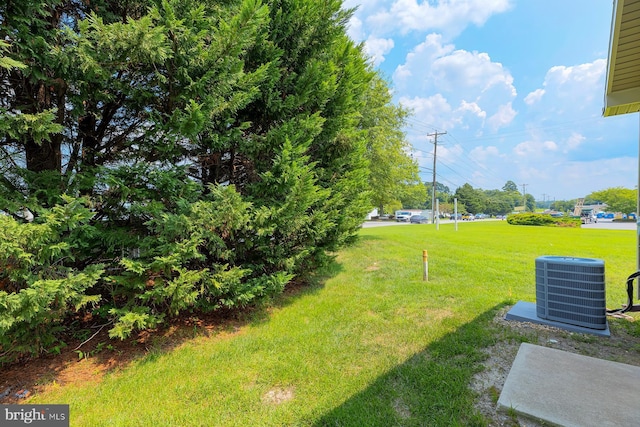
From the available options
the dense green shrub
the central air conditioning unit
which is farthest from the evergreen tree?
the dense green shrub

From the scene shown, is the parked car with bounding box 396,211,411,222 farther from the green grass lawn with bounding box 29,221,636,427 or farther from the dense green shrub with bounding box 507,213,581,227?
the green grass lawn with bounding box 29,221,636,427

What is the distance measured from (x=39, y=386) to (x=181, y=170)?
2577mm

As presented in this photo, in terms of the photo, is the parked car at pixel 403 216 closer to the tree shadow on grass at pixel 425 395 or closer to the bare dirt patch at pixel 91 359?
the tree shadow on grass at pixel 425 395

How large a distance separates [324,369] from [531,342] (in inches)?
102

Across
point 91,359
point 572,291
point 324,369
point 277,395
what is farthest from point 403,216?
point 91,359

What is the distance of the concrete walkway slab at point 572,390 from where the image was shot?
195cm

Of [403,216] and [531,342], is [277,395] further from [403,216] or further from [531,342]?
[403,216]

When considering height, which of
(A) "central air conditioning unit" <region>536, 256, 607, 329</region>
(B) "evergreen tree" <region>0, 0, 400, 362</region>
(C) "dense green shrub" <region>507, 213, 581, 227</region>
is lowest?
(C) "dense green shrub" <region>507, 213, 581, 227</region>

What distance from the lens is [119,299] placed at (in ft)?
11.3

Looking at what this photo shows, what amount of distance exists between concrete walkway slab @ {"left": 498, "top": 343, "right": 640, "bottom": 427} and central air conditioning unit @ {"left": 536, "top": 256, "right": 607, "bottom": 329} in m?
1.05

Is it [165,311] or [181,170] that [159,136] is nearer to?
[181,170]

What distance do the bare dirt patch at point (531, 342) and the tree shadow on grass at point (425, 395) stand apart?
93 mm

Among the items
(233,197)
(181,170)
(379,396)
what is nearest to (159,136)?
(181,170)

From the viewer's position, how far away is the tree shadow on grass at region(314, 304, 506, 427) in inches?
84.2
